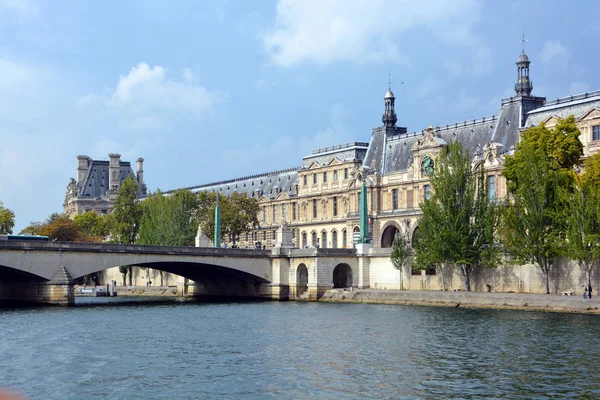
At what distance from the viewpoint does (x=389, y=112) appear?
403 feet

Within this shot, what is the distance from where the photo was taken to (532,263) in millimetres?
77188

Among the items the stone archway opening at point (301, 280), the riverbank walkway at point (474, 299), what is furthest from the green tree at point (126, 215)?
the riverbank walkway at point (474, 299)

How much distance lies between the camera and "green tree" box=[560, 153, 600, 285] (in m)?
71.7

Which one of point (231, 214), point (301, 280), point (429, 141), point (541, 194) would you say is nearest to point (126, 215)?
point (231, 214)

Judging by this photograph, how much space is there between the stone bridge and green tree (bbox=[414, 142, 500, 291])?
12144 mm

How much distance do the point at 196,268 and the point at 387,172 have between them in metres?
31.5

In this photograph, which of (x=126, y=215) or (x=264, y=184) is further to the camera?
(x=264, y=184)

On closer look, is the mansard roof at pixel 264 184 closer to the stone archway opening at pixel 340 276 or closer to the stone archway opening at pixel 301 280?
the stone archway opening at pixel 340 276

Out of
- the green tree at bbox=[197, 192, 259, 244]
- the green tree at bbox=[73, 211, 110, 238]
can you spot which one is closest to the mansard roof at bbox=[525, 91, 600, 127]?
the green tree at bbox=[197, 192, 259, 244]

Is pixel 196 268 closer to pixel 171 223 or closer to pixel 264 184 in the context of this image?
pixel 171 223

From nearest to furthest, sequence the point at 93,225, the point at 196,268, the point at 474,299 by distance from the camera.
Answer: the point at 474,299
the point at 196,268
the point at 93,225

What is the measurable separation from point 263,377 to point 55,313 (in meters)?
36.2

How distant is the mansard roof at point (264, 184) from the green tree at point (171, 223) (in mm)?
17471

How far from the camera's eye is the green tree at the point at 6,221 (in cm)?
13462
